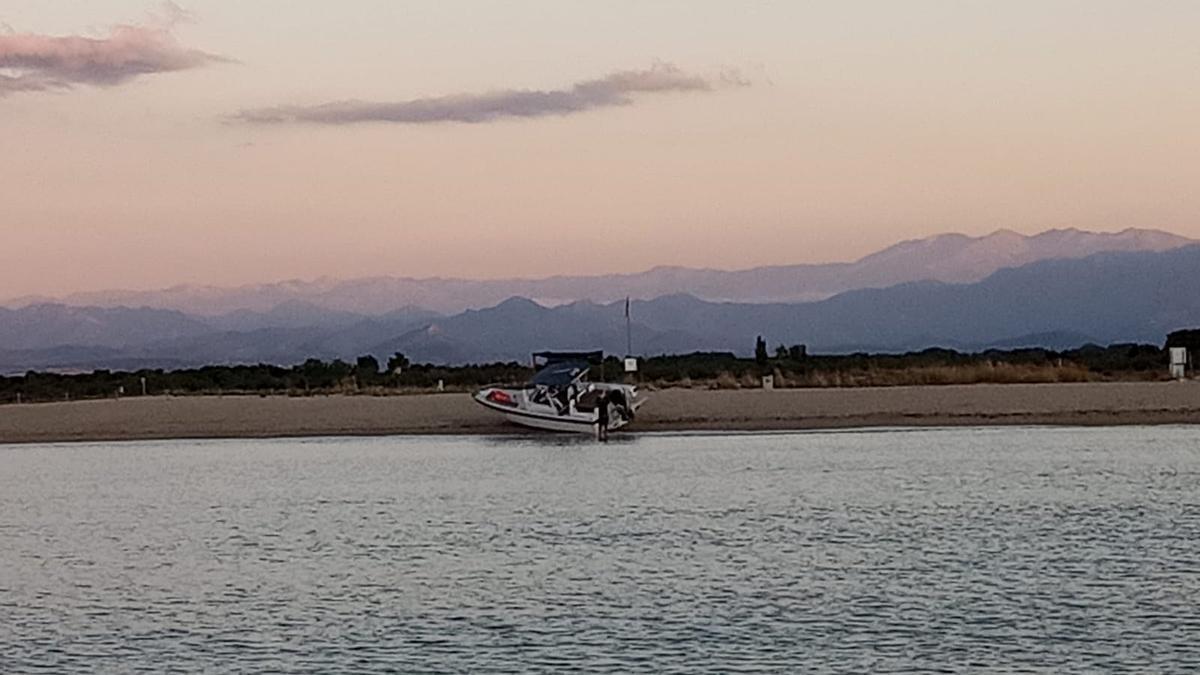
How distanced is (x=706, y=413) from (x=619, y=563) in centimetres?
2806

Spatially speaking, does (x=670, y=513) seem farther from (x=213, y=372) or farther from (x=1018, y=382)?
(x=213, y=372)

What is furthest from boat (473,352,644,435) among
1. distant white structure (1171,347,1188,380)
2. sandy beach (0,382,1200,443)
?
distant white structure (1171,347,1188,380)

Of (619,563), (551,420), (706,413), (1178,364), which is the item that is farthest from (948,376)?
(619,563)

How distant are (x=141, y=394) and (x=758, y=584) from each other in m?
47.9

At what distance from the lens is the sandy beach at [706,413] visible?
51.2 metres

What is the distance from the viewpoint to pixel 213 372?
7562 cm

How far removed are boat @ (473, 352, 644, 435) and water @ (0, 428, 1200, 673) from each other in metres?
6.48

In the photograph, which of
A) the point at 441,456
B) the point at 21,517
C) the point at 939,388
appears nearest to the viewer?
the point at 21,517

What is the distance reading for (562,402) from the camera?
51.1 meters

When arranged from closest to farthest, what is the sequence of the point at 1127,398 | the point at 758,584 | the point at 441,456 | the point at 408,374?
the point at 758,584, the point at 441,456, the point at 1127,398, the point at 408,374

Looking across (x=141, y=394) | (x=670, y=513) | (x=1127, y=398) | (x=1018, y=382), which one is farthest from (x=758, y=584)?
(x=141, y=394)

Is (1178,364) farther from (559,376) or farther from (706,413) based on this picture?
(559,376)

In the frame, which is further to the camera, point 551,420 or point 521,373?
point 521,373

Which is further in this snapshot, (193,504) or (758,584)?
(193,504)
